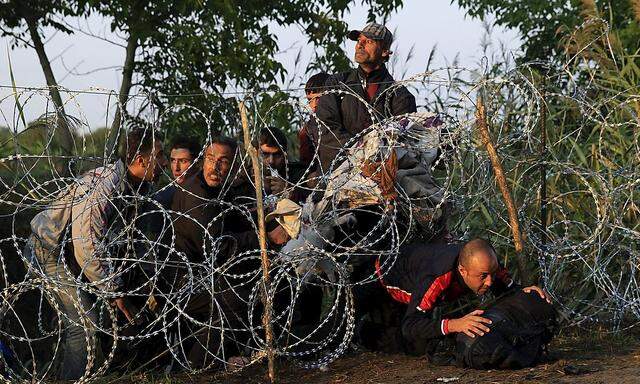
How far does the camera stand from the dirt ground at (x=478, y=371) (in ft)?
19.6

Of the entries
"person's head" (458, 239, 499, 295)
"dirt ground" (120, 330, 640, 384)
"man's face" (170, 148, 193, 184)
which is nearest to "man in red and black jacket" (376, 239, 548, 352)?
"person's head" (458, 239, 499, 295)

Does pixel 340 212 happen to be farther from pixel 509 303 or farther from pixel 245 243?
pixel 509 303

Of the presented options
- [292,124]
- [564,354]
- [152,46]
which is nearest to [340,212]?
[564,354]

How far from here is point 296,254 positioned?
6.30 meters

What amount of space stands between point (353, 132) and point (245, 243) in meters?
1.01

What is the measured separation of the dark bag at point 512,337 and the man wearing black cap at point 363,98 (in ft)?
4.61

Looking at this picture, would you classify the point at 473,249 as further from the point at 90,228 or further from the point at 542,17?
the point at 542,17

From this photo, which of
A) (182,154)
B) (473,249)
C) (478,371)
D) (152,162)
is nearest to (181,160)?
(182,154)

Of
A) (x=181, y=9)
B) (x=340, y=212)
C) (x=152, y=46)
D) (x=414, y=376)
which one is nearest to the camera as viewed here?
(x=414, y=376)

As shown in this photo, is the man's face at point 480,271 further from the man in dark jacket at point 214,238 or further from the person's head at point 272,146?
the person's head at point 272,146

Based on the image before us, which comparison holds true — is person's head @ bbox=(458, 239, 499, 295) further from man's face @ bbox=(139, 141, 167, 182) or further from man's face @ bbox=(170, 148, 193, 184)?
man's face @ bbox=(170, 148, 193, 184)

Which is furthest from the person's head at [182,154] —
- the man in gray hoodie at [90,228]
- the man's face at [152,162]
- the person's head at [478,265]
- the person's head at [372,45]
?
the person's head at [478,265]

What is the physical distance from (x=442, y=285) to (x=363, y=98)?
1.35m

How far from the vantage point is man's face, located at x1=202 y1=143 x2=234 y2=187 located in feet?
21.4
